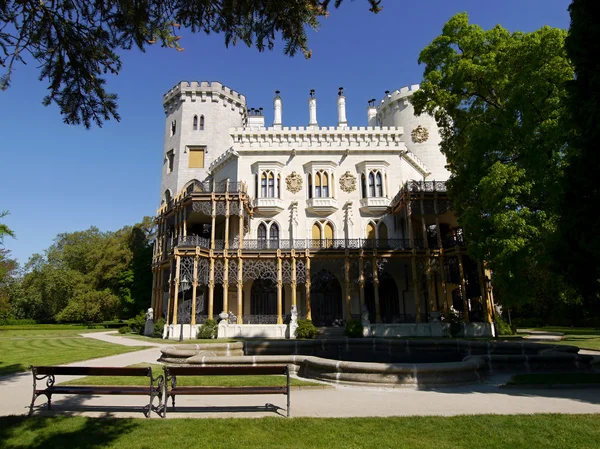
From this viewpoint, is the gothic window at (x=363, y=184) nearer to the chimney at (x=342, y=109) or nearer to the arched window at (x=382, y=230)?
the arched window at (x=382, y=230)

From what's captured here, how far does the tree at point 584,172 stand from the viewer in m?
8.98

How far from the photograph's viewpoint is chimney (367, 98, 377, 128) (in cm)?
4252

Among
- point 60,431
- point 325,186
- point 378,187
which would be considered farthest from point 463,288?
point 60,431

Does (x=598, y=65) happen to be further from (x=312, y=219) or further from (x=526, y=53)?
(x=312, y=219)

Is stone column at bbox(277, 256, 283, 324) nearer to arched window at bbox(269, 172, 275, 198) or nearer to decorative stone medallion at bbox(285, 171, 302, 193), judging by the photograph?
arched window at bbox(269, 172, 275, 198)

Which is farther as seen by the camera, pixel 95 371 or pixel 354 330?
pixel 354 330

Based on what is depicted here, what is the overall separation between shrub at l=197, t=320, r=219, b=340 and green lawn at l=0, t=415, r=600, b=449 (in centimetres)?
1889

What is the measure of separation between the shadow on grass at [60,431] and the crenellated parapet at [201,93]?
122ft

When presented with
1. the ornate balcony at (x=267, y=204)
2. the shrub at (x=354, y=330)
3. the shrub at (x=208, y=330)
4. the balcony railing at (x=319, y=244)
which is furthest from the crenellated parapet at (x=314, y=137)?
the shrub at (x=354, y=330)

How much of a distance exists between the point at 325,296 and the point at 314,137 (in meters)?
13.6

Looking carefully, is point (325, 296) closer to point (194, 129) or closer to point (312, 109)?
point (312, 109)

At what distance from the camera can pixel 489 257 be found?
18.2 m

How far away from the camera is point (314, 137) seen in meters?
34.1

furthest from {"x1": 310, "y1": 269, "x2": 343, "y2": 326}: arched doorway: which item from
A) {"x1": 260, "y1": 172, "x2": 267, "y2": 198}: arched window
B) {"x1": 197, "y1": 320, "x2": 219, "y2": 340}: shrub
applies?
{"x1": 197, "y1": 320, "x2": 219, "y2": 340}: shrub
